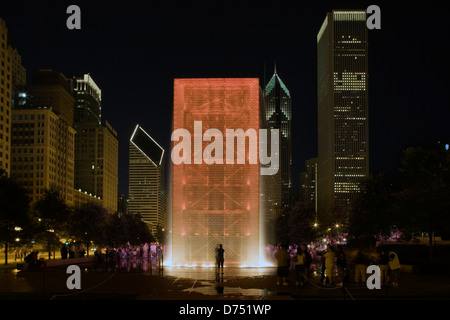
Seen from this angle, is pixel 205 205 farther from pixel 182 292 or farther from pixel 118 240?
pixel 118 240

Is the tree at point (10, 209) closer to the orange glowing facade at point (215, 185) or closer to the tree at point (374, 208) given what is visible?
the orange glowing facade at point (215, 185)

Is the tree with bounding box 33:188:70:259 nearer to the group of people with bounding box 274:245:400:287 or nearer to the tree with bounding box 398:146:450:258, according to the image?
the tree with bounding box 398:146:450:258

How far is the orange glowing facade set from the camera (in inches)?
1441

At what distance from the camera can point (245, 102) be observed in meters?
37.3

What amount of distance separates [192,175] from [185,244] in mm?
4836

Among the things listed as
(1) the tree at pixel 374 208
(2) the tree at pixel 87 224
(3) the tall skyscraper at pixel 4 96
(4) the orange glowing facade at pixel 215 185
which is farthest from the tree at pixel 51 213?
(3) the tall skyscraper at pixel 4 96

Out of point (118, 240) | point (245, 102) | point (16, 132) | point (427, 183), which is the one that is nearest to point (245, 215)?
point (245, 102)

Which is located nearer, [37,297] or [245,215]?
[37,297]

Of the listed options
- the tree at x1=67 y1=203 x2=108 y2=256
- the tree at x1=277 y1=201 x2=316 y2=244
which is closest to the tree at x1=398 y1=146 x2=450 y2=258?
the tree at x1=277 y1=201 x2=316 y2=244

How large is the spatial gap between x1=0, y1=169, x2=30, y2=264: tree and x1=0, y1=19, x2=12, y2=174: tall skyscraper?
221 ft

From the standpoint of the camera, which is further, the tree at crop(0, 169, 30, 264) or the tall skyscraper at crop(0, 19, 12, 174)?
the tall skyscraper at crop(0, 19, 12, 174)

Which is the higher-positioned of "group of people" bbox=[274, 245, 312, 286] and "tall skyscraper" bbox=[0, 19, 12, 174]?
"tall skyscraper" bbox=[0, 19, 12, 174]

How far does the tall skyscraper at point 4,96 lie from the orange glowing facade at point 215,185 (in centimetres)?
7858
